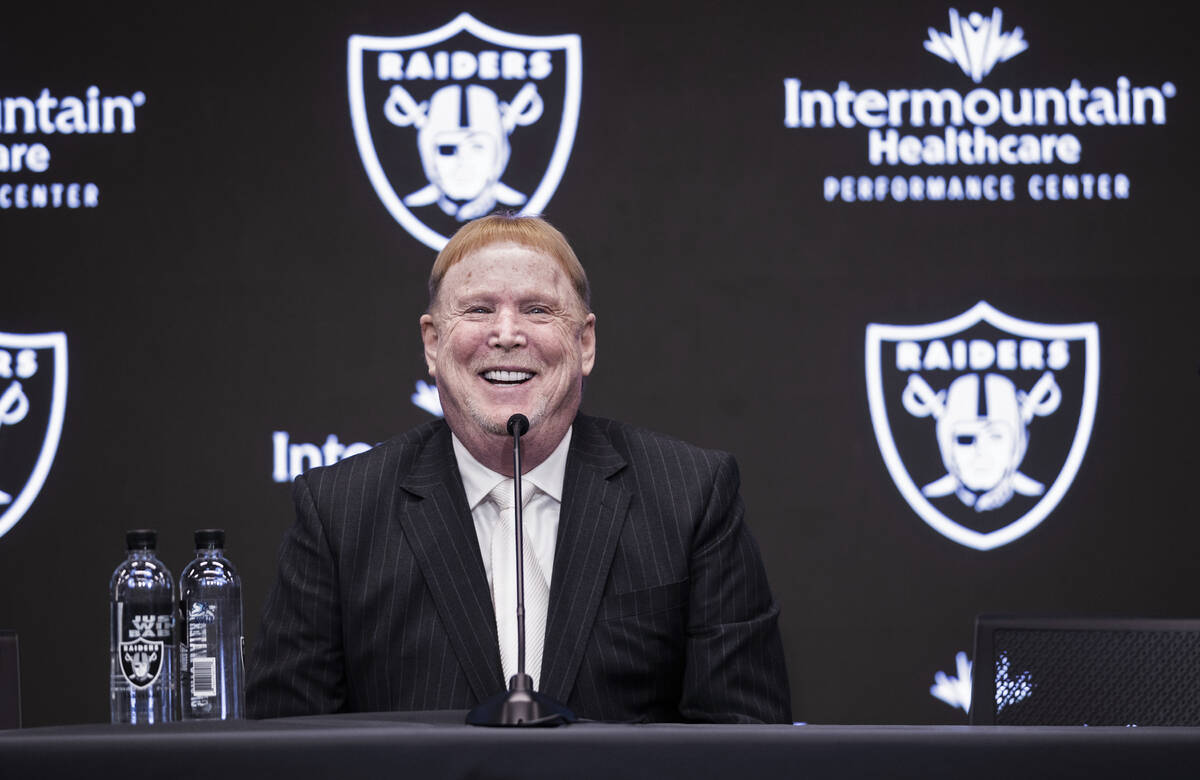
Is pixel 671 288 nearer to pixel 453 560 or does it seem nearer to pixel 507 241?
pixel 507 241

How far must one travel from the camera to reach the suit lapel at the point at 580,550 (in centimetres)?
183

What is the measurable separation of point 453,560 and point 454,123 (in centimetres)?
188

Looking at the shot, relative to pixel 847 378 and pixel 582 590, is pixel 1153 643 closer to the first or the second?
pixel 582 590

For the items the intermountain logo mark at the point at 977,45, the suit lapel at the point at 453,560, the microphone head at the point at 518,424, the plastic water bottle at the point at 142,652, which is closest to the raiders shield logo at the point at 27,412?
the suit lapel at the point at 453,560

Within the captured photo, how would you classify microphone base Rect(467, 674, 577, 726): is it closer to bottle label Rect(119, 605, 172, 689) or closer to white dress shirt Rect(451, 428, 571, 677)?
bottle label Rect(119, 605, 172, 689)

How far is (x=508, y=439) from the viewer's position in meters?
1.97

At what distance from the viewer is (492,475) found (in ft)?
6.58

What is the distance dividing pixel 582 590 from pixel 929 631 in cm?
181

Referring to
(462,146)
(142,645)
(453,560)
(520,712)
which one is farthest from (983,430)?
(520,712)

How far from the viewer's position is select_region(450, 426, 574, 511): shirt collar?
2.00 m

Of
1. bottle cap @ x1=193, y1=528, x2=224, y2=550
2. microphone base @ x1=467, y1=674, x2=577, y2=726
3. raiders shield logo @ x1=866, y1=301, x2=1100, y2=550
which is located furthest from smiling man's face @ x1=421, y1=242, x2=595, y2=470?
raiders shield logo @ x1=866, y1=301, x2=1100, y2=550

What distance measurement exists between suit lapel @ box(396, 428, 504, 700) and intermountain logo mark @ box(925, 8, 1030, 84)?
209cm

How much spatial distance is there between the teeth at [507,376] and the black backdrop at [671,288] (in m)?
1.51

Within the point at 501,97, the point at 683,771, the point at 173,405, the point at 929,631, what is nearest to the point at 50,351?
the point at 173,405
